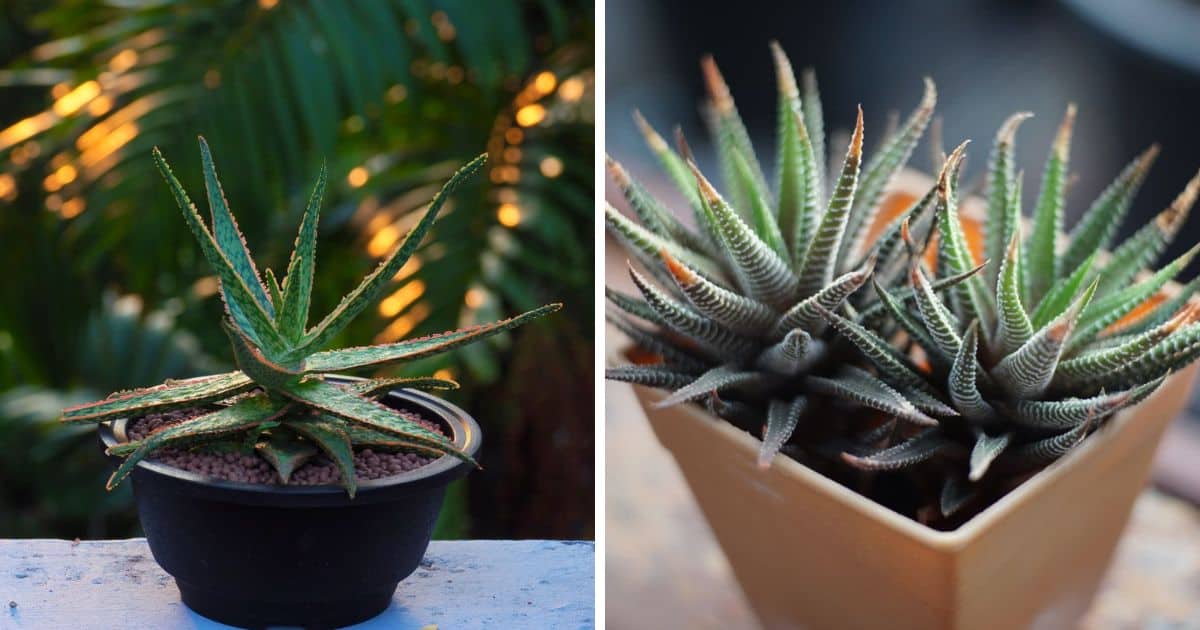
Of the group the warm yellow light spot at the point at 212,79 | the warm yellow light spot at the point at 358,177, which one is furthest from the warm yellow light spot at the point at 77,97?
the warm yellow light spot at the point at 358,177

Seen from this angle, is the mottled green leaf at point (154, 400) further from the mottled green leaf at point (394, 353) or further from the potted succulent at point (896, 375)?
the potted succulent at point (896, 375)

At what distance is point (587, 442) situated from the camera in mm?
1228

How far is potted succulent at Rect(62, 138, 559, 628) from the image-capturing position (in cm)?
47

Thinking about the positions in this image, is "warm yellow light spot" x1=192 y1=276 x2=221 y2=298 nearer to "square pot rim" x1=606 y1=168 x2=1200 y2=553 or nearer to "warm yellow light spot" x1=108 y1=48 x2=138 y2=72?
"warm yellow light spot" x1=108 y1=48 x2=138 y2=72

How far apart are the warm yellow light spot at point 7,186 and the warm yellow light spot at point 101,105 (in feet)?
0.80

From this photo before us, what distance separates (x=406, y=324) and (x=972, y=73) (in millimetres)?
562

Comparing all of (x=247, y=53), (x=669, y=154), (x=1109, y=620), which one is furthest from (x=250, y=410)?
(x=247, y=53)

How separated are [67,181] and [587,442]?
1.99 feet

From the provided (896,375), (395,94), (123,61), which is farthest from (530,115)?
(896,375)

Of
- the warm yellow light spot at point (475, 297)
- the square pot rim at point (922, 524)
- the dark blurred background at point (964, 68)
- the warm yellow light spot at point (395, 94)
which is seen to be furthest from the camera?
the warm yellow light spot at point (395, 94)

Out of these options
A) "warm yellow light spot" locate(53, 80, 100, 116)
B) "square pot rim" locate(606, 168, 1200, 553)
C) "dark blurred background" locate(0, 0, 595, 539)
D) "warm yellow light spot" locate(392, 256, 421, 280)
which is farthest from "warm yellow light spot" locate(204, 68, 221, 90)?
"square pot rim" locate(606, 168, 1200, 553)

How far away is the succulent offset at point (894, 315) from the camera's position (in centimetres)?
42

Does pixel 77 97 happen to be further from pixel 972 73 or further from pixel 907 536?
pixel 907 536

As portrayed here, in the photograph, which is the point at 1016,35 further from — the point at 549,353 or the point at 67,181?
the point at 67,181
